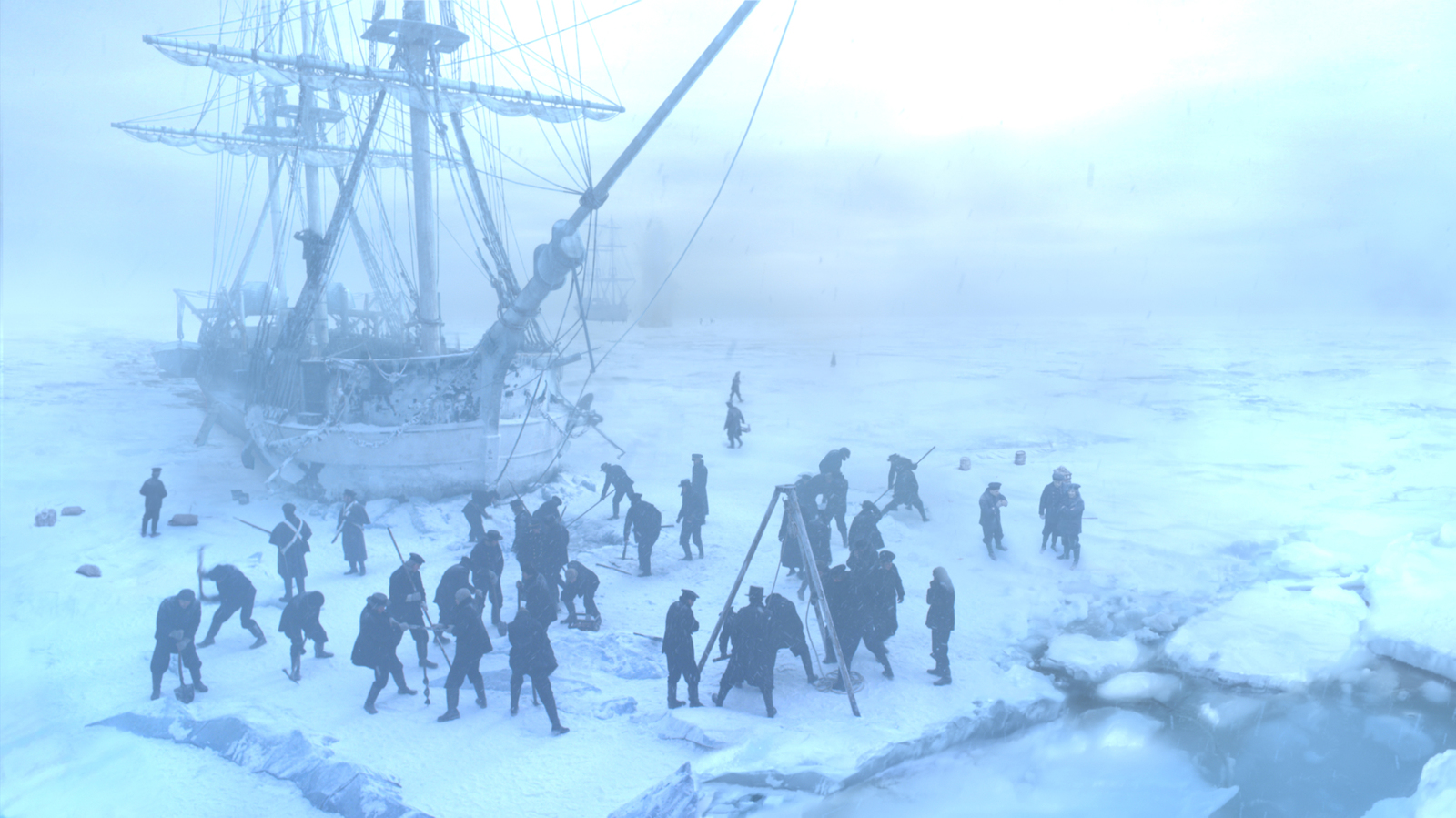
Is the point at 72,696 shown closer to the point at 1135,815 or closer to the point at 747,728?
the point at 747,728

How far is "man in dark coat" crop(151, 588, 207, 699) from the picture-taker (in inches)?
293

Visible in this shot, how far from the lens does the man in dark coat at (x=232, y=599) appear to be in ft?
28.6

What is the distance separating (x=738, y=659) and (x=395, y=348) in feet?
56.5

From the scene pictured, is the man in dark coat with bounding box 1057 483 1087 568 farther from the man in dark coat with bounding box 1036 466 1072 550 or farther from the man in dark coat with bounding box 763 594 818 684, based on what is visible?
the man in dark coat with bounding box 763 594 818 684

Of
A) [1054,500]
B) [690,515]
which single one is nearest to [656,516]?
[690,515]

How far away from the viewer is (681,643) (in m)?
7.36

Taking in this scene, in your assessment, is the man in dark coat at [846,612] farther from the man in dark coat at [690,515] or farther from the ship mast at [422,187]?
the ship mast at [422,187]

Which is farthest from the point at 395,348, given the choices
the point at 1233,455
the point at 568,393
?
the point at 1233,455

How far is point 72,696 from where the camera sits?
26.4 feet

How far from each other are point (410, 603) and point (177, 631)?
212cm

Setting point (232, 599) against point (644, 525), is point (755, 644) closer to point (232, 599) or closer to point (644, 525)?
point (644, 525)

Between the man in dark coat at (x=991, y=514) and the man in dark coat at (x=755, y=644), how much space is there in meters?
6.08

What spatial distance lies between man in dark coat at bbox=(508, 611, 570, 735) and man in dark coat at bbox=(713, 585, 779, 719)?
1.71 m

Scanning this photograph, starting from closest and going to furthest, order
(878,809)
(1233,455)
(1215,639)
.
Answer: (878,809)
(1215,639)
(1233,455)
